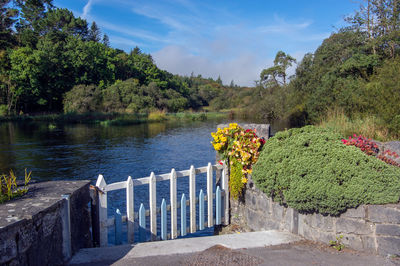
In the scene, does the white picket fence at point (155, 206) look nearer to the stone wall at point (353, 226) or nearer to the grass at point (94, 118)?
the stone wall at point (353, 226)

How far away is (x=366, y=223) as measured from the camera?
132 inches

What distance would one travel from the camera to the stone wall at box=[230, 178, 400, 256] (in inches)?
128

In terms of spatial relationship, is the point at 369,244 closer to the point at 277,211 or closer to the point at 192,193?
the point at 277,211

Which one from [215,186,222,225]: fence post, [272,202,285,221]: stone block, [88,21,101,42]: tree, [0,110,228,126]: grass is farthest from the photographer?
[88,21,101,42]: tree

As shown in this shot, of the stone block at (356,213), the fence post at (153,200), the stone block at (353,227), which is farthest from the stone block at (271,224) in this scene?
the fence post at (153,200)

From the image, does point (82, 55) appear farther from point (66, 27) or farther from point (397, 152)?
point (397, 152)

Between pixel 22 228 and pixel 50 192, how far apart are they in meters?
0.79

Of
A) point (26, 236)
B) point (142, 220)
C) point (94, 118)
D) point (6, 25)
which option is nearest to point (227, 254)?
point (142, 220)

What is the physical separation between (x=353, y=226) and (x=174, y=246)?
2.00 metres

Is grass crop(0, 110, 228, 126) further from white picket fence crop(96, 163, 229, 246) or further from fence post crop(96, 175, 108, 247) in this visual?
fence post crop(96, 175, 108, 247)

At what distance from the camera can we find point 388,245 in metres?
3.26

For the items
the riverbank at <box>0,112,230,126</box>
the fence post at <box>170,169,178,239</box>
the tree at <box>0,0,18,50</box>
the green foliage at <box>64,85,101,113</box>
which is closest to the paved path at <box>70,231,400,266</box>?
the fence post at <box>170,169,178,239</box>

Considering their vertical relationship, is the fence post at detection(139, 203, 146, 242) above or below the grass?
below

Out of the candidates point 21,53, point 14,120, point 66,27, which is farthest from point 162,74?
point 14,120
